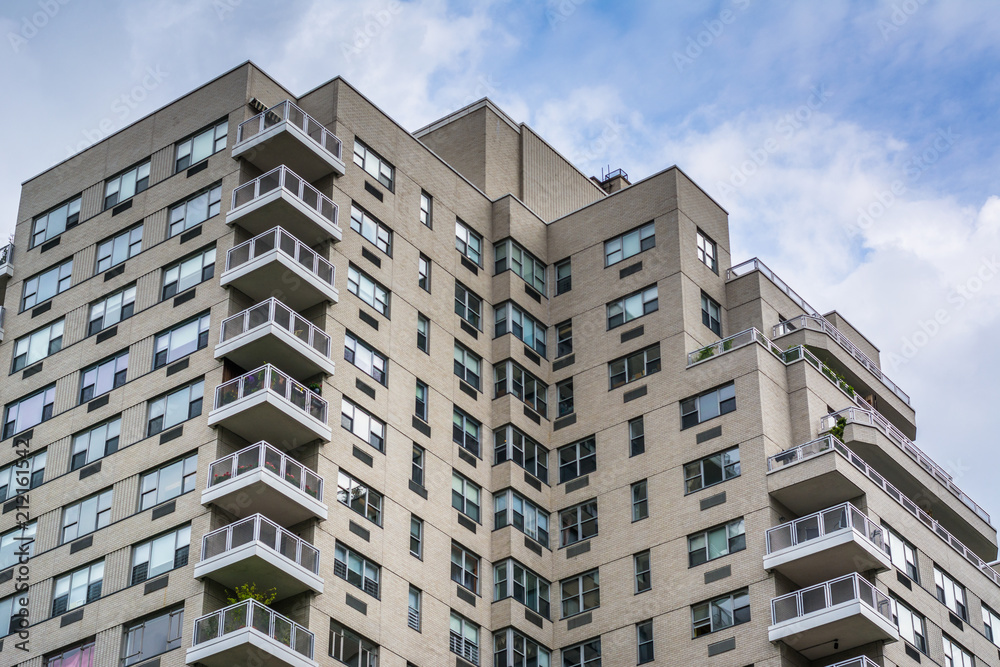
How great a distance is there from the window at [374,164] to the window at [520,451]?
33.3 feet

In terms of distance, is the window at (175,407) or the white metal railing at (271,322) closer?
the white metal railing at (271,322)

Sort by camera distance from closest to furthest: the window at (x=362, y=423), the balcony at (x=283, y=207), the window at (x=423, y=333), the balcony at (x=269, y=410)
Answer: the balcony at (x=269, y=410)
the window at (x=362, y=423)
the balcony at (x=283, y=207)
the window at (x=423, y=333)

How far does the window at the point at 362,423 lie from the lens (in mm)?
54194

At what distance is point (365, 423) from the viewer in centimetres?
5494

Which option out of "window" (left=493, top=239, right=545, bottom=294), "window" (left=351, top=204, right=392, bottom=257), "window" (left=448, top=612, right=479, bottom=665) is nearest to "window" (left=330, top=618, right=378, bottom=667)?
"window" (left=448, top=612, right=479, bottom=665)

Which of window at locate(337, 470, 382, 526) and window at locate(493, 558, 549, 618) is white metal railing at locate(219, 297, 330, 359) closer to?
window at locate(337, 470, 382, 526)

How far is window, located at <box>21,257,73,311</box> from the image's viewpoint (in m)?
60.2

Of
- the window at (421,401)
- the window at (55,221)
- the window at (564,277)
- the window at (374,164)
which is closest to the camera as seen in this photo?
the window at (421,401)

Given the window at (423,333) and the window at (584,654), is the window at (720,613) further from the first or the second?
the window at (423,333)

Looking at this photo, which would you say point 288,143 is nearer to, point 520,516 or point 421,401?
point 421,401

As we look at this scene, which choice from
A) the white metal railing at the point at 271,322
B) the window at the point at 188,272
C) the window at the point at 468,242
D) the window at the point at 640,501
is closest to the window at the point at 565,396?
the window at the point at 640,501

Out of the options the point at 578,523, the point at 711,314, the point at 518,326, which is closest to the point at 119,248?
the point at 518,326

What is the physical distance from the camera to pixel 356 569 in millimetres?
51844

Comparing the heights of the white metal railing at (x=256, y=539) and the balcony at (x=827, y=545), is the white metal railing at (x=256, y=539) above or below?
below
